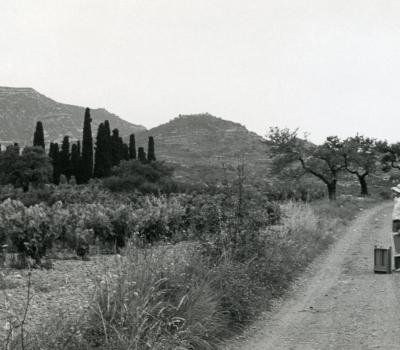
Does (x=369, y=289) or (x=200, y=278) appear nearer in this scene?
(x=200, y=278)

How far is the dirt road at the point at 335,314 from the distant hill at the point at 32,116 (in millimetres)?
103995

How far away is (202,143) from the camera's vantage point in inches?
3920

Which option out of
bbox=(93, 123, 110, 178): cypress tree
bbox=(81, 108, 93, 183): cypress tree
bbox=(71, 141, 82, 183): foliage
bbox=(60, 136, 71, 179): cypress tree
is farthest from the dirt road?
bbox=(60, 136, 71, 179): cypress tree

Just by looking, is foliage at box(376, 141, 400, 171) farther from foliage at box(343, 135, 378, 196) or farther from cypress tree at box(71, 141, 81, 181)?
cypress tree at box(71, 141, 81, 181)

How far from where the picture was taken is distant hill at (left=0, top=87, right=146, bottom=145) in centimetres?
A: 11769

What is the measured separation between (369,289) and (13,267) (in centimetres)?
659

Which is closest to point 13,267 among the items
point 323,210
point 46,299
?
point 46,299

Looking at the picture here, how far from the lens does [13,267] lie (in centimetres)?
1102

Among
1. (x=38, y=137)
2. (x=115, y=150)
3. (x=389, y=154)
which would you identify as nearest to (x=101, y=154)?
(x=115, y=150)

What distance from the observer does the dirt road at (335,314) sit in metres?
6.67

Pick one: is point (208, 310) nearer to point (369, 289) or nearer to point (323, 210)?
point (369, 289)

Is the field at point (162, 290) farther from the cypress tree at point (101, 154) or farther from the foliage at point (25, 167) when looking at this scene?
the cypress tree at point (101, 154)

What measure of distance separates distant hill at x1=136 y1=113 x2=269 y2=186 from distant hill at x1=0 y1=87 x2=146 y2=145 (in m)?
23.2

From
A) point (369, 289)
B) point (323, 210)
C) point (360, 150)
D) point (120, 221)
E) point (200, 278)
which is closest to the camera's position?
point (200, 278)
